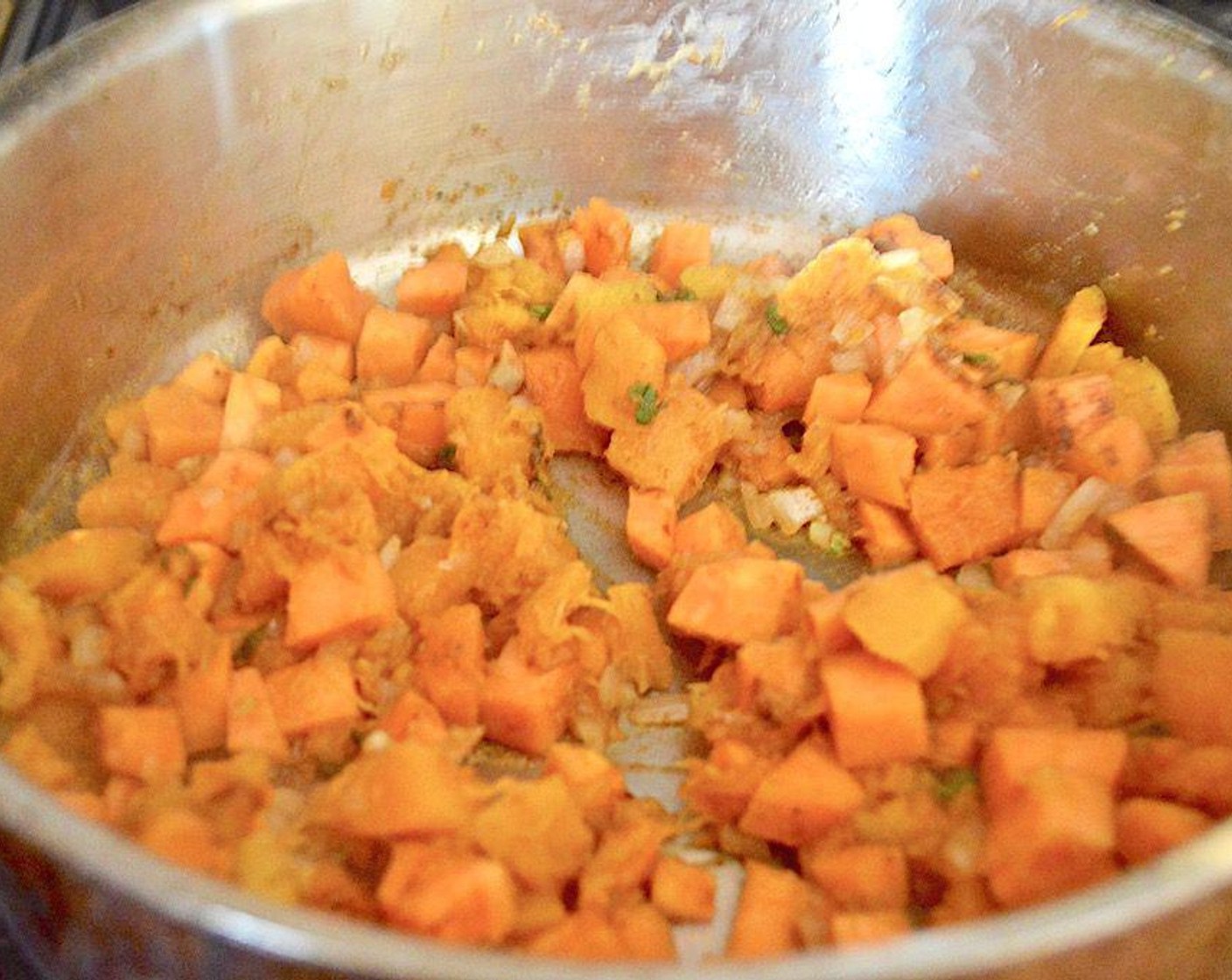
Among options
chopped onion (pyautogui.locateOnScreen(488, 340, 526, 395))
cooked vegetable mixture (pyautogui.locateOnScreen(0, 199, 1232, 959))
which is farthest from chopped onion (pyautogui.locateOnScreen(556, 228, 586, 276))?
chopped onion (pyautogui.locateOnScreen(488, 340, 526, 395))

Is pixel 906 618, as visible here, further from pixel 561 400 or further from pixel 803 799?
pixel 561 400

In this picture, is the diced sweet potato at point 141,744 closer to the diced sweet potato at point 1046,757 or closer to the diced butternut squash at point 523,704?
the diced butternut squash at point 523,704

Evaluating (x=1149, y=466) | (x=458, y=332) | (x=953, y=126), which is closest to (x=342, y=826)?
(x=458, y=332)

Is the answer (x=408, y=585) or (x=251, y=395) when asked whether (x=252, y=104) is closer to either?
(x=251, y=395)

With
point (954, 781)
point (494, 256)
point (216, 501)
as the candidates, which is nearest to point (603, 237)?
point (494, 256)

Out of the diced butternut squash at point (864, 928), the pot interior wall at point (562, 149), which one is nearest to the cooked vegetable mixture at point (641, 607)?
the diced butternut squash at point (864, 928)

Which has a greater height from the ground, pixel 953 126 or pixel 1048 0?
pixel 1048 0
